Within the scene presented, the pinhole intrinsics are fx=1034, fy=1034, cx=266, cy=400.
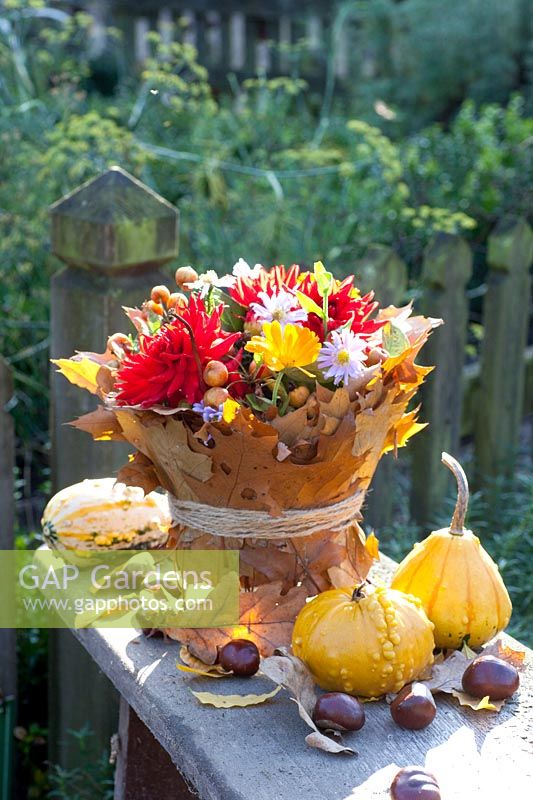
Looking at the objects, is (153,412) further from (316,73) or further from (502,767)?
(316,73)

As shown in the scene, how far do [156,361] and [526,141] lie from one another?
9.46 feet

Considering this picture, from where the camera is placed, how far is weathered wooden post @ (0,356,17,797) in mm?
2062

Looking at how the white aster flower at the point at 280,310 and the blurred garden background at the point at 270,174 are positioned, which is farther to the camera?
the blurred garden background at the point at 270,174

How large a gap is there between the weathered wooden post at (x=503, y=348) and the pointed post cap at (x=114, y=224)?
1050 millimetres

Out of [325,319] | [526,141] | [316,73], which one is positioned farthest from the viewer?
[316,73]

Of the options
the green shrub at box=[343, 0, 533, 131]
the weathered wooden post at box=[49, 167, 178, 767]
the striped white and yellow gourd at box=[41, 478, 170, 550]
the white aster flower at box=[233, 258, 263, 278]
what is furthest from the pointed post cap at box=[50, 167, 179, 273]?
the green shrub at box=[343, 0, 533, 131]

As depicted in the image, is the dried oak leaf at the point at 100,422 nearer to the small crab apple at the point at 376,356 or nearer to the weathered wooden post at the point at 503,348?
the small crab apple at the point at 376,356

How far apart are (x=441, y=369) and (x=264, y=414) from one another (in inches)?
54.2

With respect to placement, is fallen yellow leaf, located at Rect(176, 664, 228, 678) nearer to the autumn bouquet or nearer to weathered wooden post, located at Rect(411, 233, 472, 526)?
the autumn bouquet

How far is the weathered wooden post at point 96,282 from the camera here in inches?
74.0

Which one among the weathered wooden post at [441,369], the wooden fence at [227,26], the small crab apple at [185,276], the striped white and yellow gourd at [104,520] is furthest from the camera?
the wooden fence at [227,26]

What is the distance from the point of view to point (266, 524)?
131cm

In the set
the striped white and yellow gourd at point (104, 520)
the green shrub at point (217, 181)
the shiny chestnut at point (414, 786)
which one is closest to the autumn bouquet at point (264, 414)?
the striped white and yellow gourd at point (104, 520)

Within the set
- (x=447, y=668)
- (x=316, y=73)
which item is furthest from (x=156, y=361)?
(x=316, y=73)
